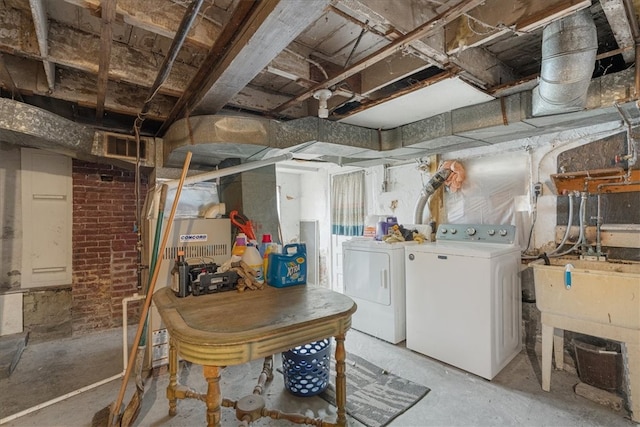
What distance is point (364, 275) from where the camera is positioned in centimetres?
340

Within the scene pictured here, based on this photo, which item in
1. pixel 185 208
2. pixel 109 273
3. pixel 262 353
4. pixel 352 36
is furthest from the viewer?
pixel 109 273

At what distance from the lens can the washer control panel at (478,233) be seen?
113 inches

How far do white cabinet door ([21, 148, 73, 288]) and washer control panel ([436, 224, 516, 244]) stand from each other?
13.9ft

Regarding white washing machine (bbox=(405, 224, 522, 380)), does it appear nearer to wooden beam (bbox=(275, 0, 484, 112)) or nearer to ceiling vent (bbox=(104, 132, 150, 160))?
wooden beam (bbox=(275, 0, 484, 112))

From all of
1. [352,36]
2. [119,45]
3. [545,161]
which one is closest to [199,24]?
[119,45]

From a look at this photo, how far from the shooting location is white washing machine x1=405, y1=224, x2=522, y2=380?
248 centimetres

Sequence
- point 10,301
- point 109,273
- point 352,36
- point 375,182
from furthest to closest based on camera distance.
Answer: point 375,182
point 109,273
point 10,301
point 352,36

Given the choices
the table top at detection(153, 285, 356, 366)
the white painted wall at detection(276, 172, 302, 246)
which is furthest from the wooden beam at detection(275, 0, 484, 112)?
the white painted wall at detection(276, 172, 302, 246)

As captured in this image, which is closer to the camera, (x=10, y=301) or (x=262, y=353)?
(x=262, y=353)

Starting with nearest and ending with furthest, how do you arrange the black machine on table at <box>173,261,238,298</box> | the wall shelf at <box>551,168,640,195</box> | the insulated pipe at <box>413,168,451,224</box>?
the black machine on table at <box>173,261,238,298</box>, the wall shelf at <box>551,168,640,195</box>, the insulated pipe at <box>413,168,451,224</box>

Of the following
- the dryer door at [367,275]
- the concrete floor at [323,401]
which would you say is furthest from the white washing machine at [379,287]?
the concrete floor at [323,401]

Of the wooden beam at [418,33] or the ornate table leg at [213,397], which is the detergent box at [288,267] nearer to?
the ornate table leg at [213,397]

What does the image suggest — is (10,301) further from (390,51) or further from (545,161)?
(545,161)

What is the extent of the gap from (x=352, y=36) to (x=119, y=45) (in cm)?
150
